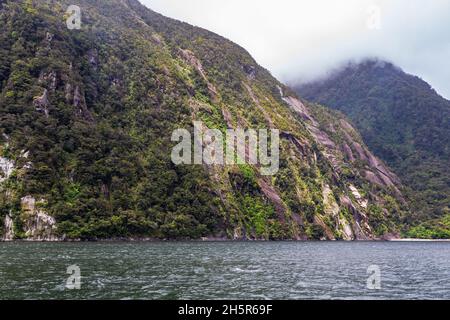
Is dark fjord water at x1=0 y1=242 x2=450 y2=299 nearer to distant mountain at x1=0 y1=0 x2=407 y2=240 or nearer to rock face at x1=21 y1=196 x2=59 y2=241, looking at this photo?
rock face at x1=21 y1=196 x2=59 y2=241

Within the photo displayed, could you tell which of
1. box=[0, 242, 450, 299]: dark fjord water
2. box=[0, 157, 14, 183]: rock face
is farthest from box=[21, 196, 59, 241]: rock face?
A: box=[0, 242, 450, 299]: dark fjord water

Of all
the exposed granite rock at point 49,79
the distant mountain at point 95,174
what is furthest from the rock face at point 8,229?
the exposed granite rock at point 49,79

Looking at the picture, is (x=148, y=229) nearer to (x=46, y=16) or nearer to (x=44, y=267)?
(x=44, y=267)

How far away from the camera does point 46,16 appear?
19075 cm

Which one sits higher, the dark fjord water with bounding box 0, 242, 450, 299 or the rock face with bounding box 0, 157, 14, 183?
the rock face with bounding box 0, 157, 14, 183

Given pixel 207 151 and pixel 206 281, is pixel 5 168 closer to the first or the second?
pixel 207 151

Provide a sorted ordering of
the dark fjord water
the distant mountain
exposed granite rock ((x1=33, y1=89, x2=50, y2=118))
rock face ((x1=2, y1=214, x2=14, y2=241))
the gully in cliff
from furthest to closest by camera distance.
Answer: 1. the gully in cliff
2. exposed granite rock ((x1=33, y1=89, x2=50, y2=118))
3. the distant mountain
4. rock face ((x1=2, y1=214, x2=14, y2=241))
5. the dark fjord water

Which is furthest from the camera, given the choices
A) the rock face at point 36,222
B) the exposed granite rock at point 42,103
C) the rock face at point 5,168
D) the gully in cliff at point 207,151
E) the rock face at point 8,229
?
the gully in cliff at point 207,151

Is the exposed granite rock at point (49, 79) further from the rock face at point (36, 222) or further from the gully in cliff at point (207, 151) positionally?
the rock face at point (36, 222)

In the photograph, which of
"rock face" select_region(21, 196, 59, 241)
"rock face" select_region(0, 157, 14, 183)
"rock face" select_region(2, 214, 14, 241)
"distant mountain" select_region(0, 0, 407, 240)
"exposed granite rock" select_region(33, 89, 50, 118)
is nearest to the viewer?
"rock face" select_region(2, 214, 14, 241)

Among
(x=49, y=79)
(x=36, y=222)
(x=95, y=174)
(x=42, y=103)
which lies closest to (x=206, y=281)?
(x=36, y=222)

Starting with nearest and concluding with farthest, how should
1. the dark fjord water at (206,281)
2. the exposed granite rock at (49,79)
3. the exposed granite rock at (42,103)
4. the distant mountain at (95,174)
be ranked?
the dark fjord water at (206,281), the distant mountain at (95,174), the exposed granite rock at (42,103), the exposed granite rock at (49,79)

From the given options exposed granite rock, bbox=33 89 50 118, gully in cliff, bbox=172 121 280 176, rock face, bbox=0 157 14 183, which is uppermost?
exposed granite rock, bbox=33 89 50 118

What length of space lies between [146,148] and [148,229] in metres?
46.4
